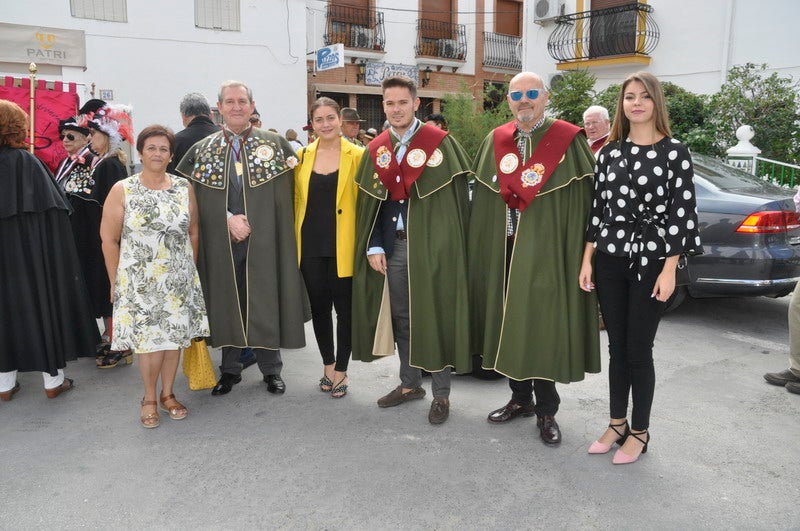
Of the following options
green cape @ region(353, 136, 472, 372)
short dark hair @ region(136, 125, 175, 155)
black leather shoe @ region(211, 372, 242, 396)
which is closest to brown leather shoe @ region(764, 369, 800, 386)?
green cape @ region(353, 136, 472, 372)

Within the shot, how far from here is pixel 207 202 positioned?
166 inches

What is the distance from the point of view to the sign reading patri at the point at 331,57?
1552 centimetres

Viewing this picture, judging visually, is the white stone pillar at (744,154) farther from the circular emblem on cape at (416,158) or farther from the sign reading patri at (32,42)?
the sign reading patri at (32,42)

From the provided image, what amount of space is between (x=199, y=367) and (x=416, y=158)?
6.72 feet

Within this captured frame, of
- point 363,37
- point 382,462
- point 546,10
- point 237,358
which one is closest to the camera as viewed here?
point 382,462

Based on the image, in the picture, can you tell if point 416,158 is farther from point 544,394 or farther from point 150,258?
point 150,258

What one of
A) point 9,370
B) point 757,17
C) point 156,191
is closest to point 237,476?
point 156,191

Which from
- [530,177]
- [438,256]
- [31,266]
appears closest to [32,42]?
[31,266]

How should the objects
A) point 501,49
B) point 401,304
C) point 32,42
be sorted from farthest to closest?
point 501,49, point 32,42, point 401,304

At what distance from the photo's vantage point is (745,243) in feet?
18.3

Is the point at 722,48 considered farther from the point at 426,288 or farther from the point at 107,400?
the point at 107,400

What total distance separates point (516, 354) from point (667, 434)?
1.06 metres

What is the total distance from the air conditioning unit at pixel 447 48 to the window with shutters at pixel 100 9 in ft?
30.9

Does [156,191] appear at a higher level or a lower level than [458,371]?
higher
